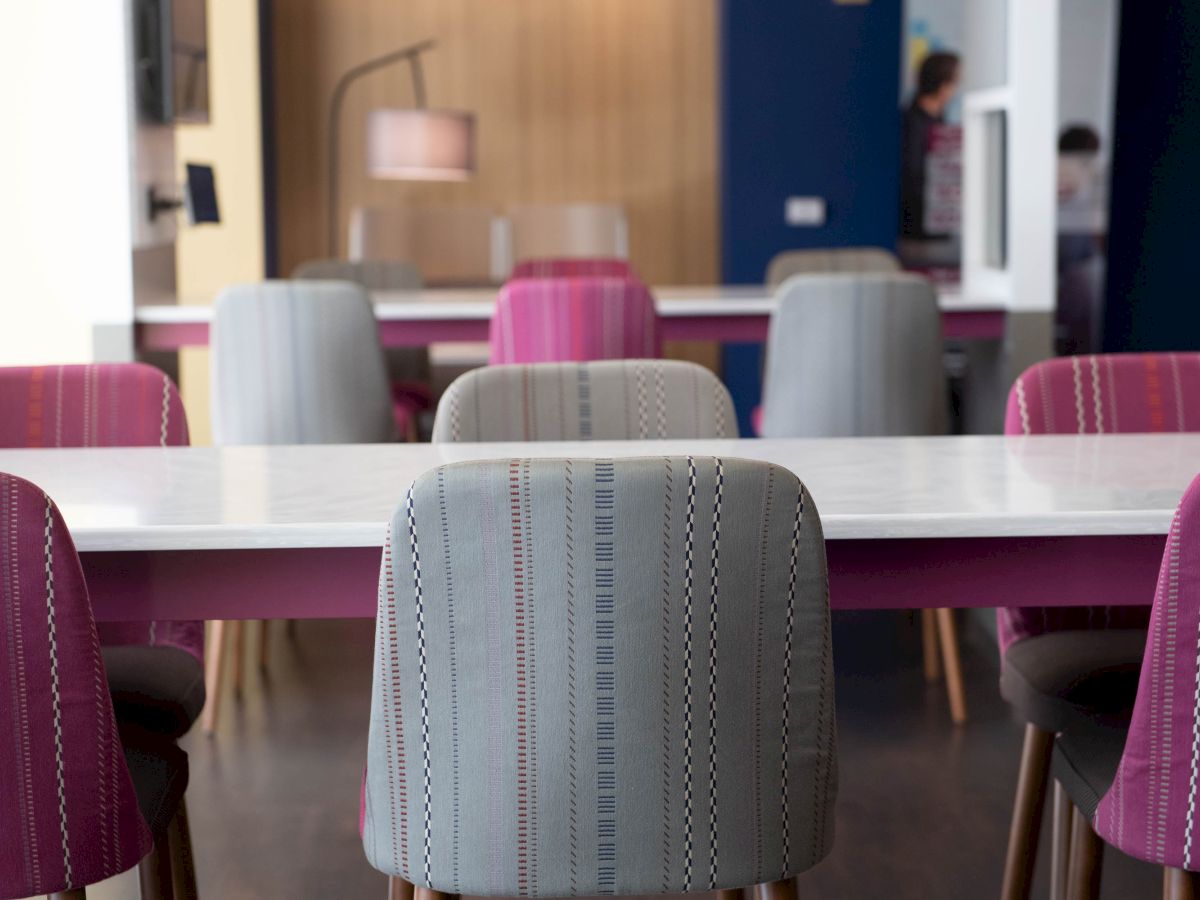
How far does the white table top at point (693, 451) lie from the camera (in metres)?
1.43

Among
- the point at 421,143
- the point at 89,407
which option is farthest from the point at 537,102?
the point at 89,407

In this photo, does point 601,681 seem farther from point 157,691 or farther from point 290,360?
point 290,360

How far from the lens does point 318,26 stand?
302 inches

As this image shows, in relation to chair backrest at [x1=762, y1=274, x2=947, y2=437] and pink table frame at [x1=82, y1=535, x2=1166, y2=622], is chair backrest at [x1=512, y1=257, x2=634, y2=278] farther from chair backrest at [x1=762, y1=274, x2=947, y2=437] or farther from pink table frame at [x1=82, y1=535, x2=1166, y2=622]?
pink table frame at [x1=82, y1=535, x2=1166, y2=622]

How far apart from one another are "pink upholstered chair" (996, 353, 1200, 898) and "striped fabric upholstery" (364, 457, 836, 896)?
2.23ft

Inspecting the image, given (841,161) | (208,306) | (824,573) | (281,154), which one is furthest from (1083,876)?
(281,154)

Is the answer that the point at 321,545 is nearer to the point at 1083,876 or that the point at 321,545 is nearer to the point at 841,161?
the point at 1083,876

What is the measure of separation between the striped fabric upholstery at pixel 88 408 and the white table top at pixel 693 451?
189mm

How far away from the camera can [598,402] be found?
2.20 m

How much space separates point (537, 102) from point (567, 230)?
0.74 m

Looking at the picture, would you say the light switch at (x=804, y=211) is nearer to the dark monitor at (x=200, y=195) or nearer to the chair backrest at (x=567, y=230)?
the chair backrest at (x=567, y=230)

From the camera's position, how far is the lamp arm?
755 cm

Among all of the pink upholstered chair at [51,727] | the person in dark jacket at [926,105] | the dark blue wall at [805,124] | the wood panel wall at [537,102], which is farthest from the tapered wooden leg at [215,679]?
the person in dark jacket at [926,105]

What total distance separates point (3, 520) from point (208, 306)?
3.10 meters
